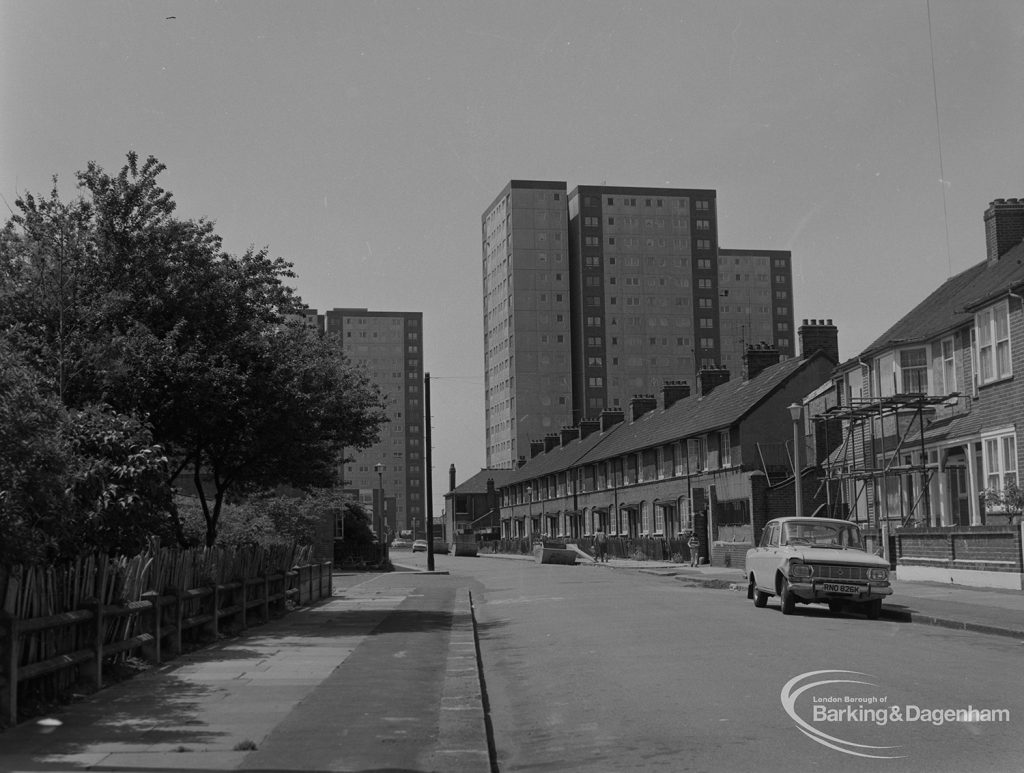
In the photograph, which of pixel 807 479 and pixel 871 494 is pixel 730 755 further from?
pixel 807 479

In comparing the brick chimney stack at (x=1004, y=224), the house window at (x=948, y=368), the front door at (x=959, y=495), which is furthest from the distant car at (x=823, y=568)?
the brick chimney stack at (x=1004, y=224)

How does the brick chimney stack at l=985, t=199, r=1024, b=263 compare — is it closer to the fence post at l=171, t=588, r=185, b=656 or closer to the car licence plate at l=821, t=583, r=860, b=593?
the car licence plate at l=821, t=583, r=860, b=593

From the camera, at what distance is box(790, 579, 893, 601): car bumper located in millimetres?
18516

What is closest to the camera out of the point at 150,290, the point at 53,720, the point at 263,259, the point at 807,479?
the point at 53,720

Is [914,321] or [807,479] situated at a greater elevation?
[914,321]

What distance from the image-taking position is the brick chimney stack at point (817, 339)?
1864 inches

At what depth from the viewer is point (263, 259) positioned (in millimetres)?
20656

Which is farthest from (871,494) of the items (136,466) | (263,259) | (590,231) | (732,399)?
(590,231)

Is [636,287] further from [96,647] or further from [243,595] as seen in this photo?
[96,647]

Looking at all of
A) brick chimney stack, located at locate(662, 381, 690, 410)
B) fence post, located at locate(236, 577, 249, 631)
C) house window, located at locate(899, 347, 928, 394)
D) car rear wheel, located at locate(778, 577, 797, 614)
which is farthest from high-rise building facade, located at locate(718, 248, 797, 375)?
fence post, located at locate(236, 577, 249, 631)

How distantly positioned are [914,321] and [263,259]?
22810 millimetres

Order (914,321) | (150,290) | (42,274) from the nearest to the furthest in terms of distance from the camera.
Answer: (42,274) < (150,290) < (914,321)

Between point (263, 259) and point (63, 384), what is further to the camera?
point (263, 259)

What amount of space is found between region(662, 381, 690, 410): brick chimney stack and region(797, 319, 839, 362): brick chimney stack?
56.0ft
